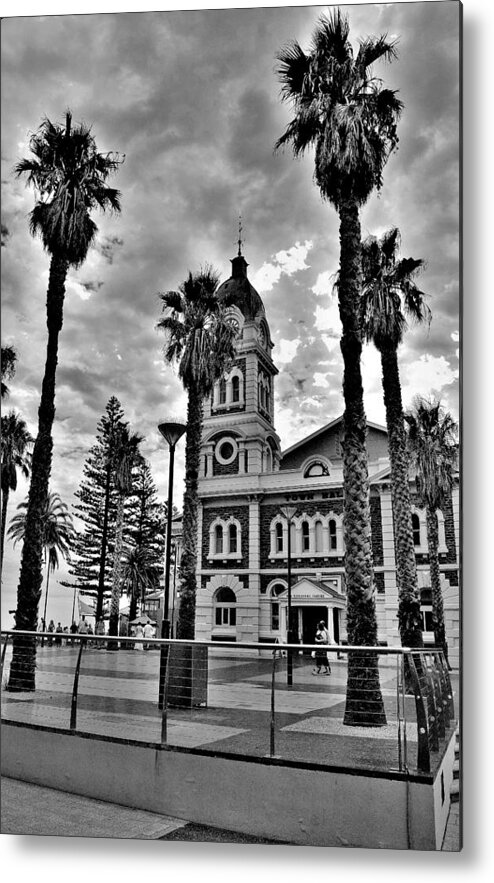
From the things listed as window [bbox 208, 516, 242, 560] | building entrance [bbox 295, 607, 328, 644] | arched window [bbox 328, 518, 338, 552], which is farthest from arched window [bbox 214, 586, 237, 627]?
arched window [bbox 328, 518, 338, 552]

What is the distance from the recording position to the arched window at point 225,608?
5199 mm

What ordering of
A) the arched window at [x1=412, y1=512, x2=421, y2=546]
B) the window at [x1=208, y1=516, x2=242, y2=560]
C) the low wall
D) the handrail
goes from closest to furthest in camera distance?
the low wall < the handrail < the arched window at [x1=412, y1=512, x2=421, y2=546] < the window at [x1=208, y1=516, x2=242, y2=560]

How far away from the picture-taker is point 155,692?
16.4 ft

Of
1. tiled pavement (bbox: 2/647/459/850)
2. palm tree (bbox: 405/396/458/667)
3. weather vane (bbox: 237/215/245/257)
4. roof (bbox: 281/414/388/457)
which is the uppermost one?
weather vane (bbox: 237/215/245/257)

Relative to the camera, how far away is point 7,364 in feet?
16.8

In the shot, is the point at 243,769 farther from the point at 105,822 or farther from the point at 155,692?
the point at 155,692

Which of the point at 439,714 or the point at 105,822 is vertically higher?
the point at 439,714

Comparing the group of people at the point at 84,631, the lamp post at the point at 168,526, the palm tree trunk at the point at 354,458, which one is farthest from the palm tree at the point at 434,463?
the group of people at the point at 84,631

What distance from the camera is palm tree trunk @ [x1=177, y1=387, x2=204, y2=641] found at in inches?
212

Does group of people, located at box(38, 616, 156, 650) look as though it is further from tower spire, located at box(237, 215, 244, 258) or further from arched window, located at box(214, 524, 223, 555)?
tower spire, located at box(237, 215, 244, 258)

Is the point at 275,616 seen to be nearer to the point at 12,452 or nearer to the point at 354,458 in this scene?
Answer: the point at 354,458

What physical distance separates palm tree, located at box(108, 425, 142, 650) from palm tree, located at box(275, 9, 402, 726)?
5.57 ft

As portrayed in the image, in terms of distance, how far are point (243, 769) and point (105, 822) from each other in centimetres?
90

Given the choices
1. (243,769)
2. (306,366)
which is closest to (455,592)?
(243,769)
